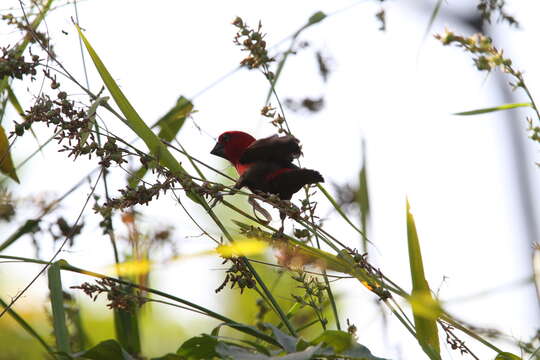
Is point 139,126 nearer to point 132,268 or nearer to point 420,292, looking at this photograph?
point 132,268

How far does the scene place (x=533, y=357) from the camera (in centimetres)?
141

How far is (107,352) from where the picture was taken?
4.26 feet

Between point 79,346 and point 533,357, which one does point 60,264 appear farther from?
point 533,357

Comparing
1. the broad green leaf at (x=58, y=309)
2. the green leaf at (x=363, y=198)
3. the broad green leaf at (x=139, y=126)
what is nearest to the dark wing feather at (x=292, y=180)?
the green leaf at (x=363, y=198)

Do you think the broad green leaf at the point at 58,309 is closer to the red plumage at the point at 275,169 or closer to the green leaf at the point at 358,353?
the green leaf at the point at 358,353

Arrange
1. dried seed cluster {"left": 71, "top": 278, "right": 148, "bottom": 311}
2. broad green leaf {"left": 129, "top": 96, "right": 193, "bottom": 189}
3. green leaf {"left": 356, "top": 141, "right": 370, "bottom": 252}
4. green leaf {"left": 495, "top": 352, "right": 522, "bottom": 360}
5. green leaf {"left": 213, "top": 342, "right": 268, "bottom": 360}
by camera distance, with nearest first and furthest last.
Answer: green leaf {"left": 213, "top": 342, "right": 268, "bottom": 360} < green leaf {"left": 495, "top": 352, "right": 522, "bottom": 360} < dried seed cluster {"left": 71, "top": 278, "right": 148, "bottom": 311} < green leaf {"left": 356, "top": 141, "right": 370, "bottom": 252} < broad green leaf {"left": 129, "top": 96, "right": 193, "bottom": 189}

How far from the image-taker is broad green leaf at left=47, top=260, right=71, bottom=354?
4.69 feet

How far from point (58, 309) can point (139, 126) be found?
1.83 ft

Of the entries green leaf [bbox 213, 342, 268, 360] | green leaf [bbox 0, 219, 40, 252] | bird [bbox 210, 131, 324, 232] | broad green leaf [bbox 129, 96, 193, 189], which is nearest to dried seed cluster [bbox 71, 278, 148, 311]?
green leaf [bbox 213, 342, 268, 360]

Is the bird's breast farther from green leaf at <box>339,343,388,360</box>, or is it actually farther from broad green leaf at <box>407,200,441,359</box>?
green leaf at <box>339,343,388,360</box>

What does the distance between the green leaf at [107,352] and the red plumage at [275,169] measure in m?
0.84

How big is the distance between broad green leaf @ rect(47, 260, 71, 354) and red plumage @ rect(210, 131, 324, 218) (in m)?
0.70

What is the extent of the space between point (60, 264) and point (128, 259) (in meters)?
0.49

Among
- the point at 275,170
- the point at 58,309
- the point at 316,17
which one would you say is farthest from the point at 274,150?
the point at 58,309
